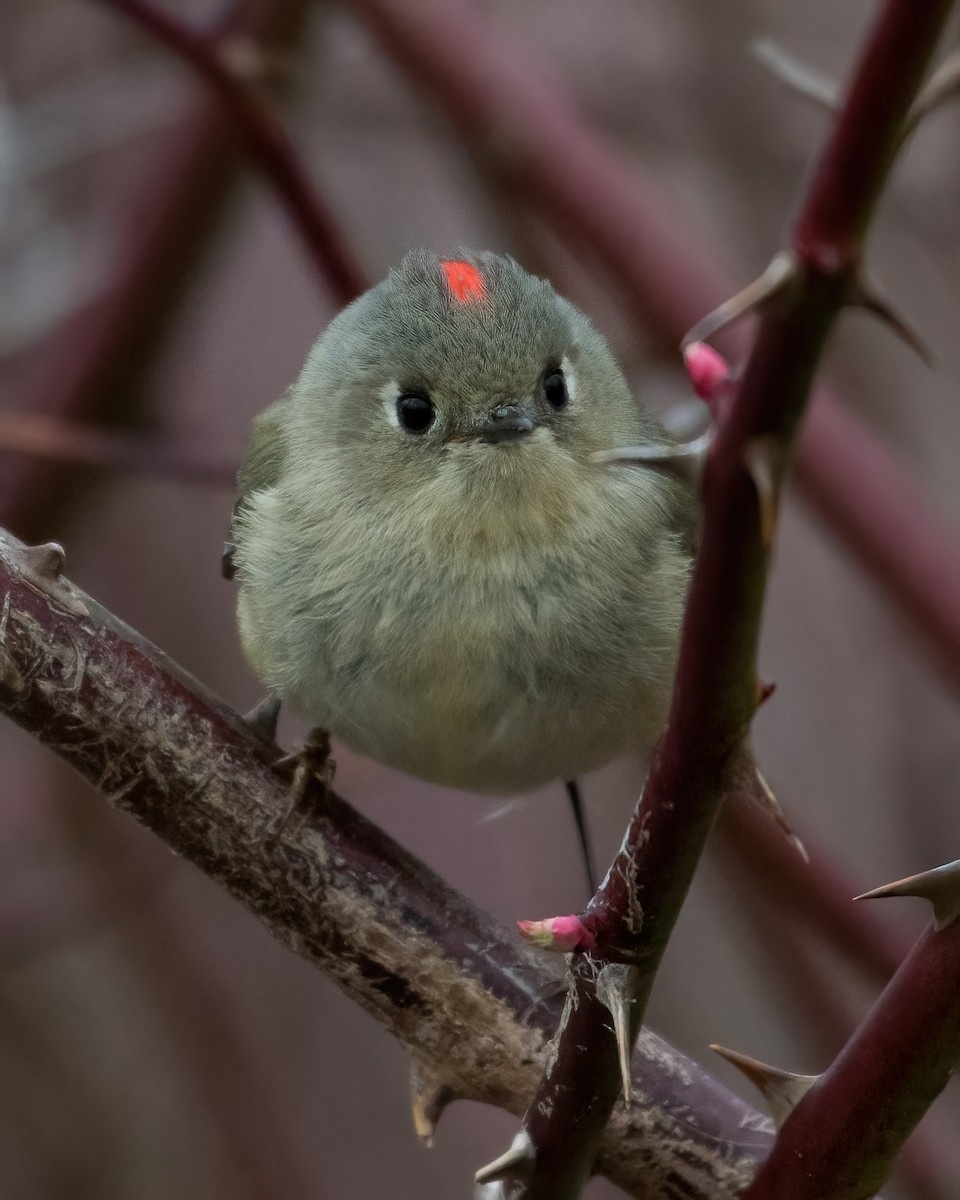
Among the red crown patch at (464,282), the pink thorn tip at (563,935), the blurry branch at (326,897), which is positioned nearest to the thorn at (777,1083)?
the pink thorn tip at (563,935)

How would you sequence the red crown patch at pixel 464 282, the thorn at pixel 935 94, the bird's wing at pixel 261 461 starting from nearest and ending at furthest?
the thorn at pixel 935 94 < the red crown patch at pixel 464 282 < the bird's wing at pixel 261 461

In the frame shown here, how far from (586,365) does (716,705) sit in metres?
1.21

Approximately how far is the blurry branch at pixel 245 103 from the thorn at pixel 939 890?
62.3 inches

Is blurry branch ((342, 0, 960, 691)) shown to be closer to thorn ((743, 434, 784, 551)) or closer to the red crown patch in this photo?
the red crown patch

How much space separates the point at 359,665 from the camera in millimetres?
1719

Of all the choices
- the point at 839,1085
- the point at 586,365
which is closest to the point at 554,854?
the point at 586,365

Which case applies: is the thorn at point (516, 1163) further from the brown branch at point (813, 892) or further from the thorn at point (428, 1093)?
the brown branch at point (813, 892)

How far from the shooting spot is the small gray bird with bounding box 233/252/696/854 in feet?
5.48

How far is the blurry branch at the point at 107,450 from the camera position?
6.91ft

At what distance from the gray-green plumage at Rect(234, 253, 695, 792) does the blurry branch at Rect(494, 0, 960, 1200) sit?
65cm

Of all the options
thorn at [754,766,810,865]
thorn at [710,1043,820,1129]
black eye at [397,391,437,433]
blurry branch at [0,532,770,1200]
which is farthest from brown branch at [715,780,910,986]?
thorn at [754,766,810,865]

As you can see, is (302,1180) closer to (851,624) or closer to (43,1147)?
(43,1147)

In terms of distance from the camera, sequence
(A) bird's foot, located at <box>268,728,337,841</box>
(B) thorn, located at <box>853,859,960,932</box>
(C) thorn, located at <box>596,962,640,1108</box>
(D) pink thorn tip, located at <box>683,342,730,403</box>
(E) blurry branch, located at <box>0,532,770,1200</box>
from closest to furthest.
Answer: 1. (D) pink thorn tip, located at <box>683,342,730,403</box>
2. (B) thorn, located at <box>853,859,960,932</box>
3. (C) thorn, located at <box>596,962,640,1108</box>
4. (E) blurry branch, located at <box>0,532,770,1200</box>
5. (A) bird's foot, located at <box>268,728,337,841</box>

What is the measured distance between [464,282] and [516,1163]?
1.18 m
